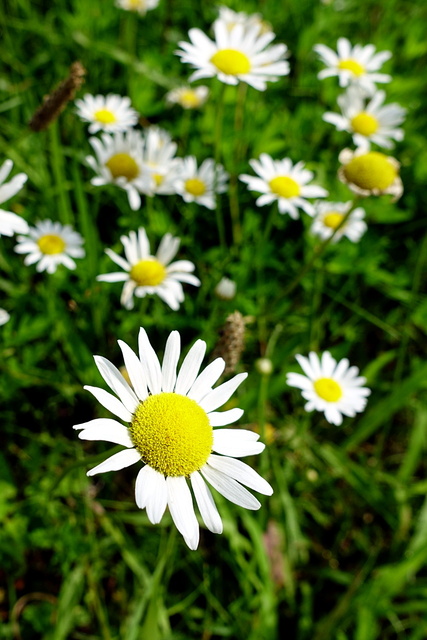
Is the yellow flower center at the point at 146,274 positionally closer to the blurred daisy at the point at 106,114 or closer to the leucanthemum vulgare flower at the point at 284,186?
the leucanthemum vulgare flower at the point at 284,186

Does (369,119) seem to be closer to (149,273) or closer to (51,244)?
(149,273)

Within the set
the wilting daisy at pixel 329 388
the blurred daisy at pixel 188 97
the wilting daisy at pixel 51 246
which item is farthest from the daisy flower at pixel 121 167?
the wilting daisy at pixel 329 388

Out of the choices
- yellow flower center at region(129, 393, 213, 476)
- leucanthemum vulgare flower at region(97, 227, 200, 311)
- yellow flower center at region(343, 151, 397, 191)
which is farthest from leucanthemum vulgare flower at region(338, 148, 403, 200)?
yellow flower center at region(129, 393, 213, 476)

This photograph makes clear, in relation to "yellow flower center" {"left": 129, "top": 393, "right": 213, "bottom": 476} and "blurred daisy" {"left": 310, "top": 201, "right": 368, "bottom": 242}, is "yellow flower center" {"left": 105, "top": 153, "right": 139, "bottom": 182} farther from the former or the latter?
"yellow flower center" {"left": 129, "top": 393, "right": 213, "bottom": 476}

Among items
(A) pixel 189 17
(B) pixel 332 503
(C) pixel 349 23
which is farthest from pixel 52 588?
(C) pixel 349 23

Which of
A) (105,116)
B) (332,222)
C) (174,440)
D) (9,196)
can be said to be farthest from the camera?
(332,222)

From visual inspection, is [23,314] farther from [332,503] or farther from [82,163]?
[332,503]

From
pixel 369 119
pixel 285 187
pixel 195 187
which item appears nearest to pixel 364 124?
pixel 369 119
